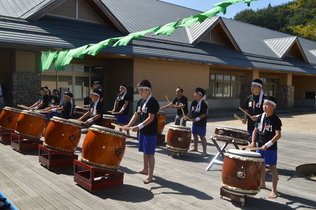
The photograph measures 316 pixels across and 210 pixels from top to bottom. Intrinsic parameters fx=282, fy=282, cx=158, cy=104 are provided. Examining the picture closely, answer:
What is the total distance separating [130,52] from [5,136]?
24.5 feet

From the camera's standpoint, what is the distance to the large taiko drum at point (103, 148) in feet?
16.4

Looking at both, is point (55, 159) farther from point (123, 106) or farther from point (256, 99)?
point (256, 99)

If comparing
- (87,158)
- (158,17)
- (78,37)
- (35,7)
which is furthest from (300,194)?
(158,17)

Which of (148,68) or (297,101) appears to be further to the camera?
(297,101)

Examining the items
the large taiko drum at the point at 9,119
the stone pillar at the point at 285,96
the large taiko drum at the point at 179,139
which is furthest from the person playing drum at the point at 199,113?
the stone pillar at the point at 285,96

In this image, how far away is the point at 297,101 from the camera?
103 feet

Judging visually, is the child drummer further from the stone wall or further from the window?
the window

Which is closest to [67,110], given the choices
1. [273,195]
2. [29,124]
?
[29,124]

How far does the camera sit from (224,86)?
26.0 metres

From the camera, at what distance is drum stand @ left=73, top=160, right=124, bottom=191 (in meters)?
4.91

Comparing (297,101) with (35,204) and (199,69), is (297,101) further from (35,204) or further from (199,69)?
(35,204)

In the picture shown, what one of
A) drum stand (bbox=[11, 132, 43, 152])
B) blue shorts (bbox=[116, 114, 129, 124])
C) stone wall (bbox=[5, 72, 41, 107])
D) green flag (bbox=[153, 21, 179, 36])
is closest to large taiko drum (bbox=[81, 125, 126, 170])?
green flag (bbox=[153, 21, 179, 36])

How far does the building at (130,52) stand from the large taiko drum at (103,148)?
25.0 ft

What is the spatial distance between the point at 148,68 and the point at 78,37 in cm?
465
